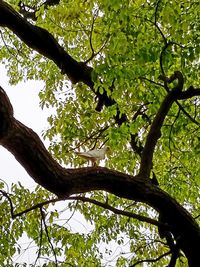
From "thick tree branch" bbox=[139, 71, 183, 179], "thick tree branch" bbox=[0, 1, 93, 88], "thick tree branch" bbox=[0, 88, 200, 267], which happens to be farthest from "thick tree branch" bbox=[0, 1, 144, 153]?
"thick tree branch" bbox=[0, 88, 200, 267]

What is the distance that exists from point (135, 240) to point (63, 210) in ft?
3.85

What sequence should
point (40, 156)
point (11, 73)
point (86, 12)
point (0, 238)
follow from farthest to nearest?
point (11, 73) < point (86, 12) < point (0, 238) < point (40, 156)

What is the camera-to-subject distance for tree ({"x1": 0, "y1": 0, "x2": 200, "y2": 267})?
3602mm

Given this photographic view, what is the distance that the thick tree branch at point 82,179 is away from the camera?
9.62 ft

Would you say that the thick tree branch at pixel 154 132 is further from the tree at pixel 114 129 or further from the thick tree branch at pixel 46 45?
the thick tree branch at pixel 46 45

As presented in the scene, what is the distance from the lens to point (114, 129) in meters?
4.95

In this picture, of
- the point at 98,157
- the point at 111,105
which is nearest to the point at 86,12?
the point at 111,105

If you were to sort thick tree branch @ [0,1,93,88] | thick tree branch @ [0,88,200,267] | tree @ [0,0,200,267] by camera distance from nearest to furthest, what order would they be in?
thick tree branch @ [0,88,200,267] < tree @ [0,0,200,267] < thick tree branch @ [0,1,93,88]

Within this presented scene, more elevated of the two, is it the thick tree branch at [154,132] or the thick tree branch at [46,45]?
the thick tree branch at [46,45]

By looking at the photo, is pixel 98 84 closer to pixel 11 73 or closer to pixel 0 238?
pixel 0 238

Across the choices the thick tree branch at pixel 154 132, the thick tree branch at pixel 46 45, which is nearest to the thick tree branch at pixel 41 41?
the thick tree branch at pixel 46 45

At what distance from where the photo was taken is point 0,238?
516 cm

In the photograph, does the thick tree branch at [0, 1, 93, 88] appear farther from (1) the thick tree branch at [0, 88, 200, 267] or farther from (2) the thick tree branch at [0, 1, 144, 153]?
(1) the thick tree branch at [0, 88, 200, 267]

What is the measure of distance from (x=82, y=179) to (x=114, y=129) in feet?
5.33
